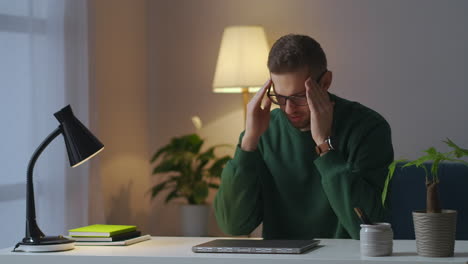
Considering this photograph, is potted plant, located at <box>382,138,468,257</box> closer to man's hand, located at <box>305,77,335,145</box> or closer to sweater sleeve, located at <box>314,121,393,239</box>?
sweater sleeve, located at <box>314,121,393,239</box>

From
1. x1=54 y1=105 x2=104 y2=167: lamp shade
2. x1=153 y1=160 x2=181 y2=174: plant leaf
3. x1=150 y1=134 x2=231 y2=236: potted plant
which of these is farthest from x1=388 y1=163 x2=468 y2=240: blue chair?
x1=54 y1=105 x2=104 y2=167: lamp shade

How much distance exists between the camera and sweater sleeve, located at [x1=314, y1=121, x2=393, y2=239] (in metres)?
2.15

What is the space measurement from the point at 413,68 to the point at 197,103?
4.37 feet

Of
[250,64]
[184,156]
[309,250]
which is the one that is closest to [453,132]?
[250,64]

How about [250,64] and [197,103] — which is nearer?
[250,64]

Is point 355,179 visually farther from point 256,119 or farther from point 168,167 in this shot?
point 168,167

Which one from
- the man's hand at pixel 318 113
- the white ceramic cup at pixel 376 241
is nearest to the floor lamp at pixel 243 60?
the man's hand at pixel 318 113

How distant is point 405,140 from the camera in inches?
169

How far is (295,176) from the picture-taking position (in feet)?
7.89

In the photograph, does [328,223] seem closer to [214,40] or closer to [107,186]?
[107,186]

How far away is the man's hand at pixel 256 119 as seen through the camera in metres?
2.32

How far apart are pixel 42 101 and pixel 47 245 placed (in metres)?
1.63

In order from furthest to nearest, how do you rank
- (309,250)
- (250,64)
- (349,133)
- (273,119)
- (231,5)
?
(231,5), (250,64), (273,119), (349,133), (309,250)

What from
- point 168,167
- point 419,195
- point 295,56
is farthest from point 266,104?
point 168,167
